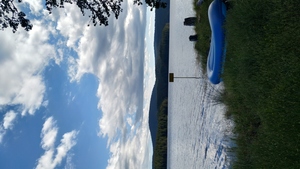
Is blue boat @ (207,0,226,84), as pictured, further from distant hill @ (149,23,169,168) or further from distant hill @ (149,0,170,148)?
distant hill @ (149,0,170,148)

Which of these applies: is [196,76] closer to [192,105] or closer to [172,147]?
[192,105]

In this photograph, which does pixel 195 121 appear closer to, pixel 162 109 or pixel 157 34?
pixel 162 109

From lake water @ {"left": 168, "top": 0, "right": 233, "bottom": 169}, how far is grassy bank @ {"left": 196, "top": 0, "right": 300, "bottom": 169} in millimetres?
1766

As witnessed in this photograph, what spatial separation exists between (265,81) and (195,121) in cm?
811

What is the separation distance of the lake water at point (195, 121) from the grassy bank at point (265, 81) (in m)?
1.77

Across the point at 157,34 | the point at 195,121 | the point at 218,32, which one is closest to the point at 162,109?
the point at 195,121

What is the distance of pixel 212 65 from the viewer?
10172 millimetres

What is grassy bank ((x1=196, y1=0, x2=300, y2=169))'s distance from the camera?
5816 millimetres

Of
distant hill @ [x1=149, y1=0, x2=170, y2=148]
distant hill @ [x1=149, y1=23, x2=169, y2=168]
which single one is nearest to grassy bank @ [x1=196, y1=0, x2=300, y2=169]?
distant hill @ [x1=149, y1=23, x2=169, y2=168]

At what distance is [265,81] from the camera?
6.78 metres

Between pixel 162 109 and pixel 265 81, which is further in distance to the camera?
pixel 162 109

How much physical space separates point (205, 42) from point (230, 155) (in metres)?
5.19

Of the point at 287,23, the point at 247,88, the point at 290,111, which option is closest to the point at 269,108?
the point at 290,111

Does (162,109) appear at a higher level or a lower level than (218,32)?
lower
